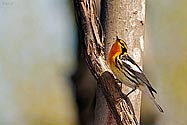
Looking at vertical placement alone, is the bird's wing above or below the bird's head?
below

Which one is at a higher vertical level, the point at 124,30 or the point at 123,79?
the point at 124,30

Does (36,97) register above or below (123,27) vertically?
below

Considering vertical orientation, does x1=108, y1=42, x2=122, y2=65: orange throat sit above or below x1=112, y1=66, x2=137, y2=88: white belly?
above

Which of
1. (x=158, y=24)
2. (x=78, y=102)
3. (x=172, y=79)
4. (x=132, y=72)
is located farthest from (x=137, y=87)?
(x=172, y=79)

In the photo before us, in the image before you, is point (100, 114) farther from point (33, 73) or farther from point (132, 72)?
point (33, 73)

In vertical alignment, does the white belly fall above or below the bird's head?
below
